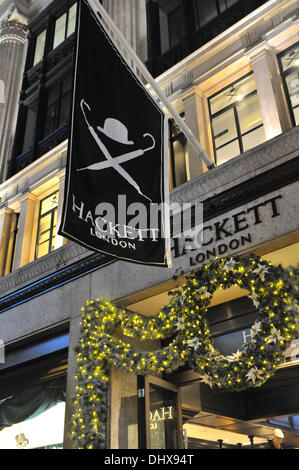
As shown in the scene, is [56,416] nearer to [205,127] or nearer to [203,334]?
[203,334]

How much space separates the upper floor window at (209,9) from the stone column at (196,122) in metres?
2.64

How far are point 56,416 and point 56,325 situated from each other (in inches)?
76.5

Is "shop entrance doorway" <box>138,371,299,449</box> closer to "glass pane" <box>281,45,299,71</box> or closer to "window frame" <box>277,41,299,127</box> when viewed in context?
"window frame" <box>277,41,299,127</box>

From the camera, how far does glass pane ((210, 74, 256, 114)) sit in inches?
397

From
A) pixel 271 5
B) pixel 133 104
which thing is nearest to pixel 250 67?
pixel 271 5

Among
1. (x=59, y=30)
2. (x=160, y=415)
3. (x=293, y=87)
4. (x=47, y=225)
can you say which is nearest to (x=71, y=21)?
(x=59, y=30)

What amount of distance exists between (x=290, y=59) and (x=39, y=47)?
1197 centimetres

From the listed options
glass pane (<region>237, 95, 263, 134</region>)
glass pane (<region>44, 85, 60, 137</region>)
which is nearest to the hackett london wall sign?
glass pane (<region>237, 95, 263, 134</region>)

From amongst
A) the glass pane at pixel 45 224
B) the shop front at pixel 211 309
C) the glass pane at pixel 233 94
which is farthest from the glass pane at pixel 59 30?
the shop front at pixel 211 309

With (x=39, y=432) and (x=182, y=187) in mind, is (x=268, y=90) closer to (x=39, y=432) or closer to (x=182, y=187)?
(x=182, y=187)

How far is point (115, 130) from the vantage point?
682 cm

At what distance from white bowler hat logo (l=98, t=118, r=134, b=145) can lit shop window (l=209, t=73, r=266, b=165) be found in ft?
11.7

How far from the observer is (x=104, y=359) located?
8.16 m

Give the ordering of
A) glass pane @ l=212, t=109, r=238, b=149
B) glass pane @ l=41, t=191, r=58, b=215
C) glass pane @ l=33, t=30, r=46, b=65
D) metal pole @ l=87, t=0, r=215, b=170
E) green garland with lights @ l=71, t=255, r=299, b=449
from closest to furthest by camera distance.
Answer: green garland with lights @ l=71, t=255, r=299, b=449, metal pole @ l=87, t=0, r=215, b=170, glass pane @ l=212, t=109, r=238, b=149, glass pane @ l=41, t=191, r=58, b=215, glass pane @ l=33, t=30, r=46, b=65
